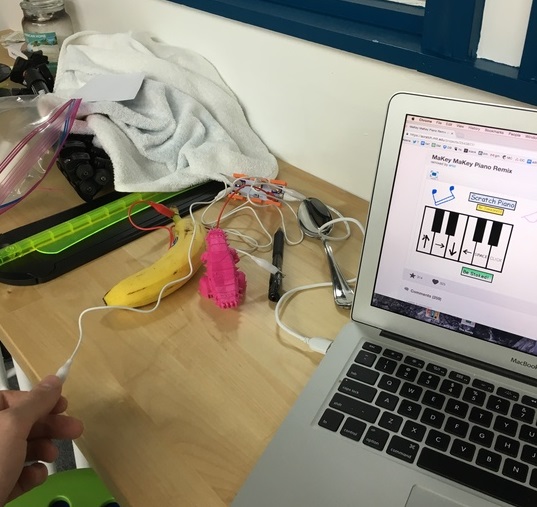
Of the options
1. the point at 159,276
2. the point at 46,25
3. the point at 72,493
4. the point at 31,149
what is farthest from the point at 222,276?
the point at 46,25

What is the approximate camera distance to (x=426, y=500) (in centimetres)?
46

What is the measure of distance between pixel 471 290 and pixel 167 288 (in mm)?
349

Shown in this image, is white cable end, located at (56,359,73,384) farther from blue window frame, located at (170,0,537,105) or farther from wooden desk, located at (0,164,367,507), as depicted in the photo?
blue window frame, located at (170,0,537,105)

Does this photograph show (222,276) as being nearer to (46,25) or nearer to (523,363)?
(523,363)

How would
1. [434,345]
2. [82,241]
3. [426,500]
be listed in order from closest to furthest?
[426,500]
[434,345]
[82,241]

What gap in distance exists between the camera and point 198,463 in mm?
505

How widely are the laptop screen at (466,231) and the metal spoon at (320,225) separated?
12 centimetres

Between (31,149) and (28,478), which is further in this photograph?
(31,149)

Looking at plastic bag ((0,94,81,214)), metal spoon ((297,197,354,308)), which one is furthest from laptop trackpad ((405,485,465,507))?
plastic bag ((0,94,81,214))

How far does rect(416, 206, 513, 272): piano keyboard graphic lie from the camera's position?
0.52 m

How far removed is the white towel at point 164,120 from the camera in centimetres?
88

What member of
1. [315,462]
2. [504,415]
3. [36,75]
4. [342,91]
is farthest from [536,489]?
[36,75]

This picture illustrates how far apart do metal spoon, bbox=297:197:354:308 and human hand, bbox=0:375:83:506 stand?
335mm

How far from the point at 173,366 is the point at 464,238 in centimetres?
32
